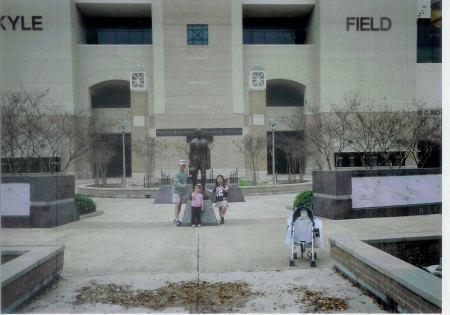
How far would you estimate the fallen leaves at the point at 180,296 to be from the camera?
4.85 metres

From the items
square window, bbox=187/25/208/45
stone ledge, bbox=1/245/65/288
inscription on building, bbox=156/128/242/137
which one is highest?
square window, bbox=187/25/208/45

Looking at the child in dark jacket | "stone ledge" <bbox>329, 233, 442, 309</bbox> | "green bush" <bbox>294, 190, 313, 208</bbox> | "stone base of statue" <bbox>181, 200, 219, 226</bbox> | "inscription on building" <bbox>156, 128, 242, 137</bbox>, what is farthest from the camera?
"inscription on building" <bbox>156, 128, 242, 137</bbox>

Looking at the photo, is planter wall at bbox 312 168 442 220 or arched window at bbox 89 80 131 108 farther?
arched window at bbox 89 80 131 108

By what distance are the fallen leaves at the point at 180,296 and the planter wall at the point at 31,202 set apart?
5.49 metres

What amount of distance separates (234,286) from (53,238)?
17.3 feet

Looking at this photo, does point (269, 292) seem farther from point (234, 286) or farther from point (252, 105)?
point (252, 105)

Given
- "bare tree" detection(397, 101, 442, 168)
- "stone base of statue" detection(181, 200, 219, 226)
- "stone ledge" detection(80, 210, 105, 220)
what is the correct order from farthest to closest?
1. "bare tree" detection(397, 101, 442, 168)
2. "stone ledge" detection(80, 210, 105, 220)
3. "stone base of statue" detection(181, 200, 219, 226)

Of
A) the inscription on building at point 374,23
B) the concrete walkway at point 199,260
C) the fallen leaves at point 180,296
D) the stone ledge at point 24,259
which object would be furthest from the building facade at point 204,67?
the fallen leaves at point 180,296

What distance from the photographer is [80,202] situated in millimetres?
12781

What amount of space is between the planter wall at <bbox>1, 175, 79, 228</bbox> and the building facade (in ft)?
72.8

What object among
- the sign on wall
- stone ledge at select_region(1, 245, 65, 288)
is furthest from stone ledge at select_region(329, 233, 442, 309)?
the sign on wall

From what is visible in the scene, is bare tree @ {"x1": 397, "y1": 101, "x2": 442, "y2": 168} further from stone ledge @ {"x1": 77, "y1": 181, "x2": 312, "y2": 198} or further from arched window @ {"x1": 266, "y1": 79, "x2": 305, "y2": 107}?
arched window @ {"x1": 266, "y1": 79, "x2": 305, "y2": 107}

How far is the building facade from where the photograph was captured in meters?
33.4

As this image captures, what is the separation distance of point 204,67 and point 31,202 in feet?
87.3
